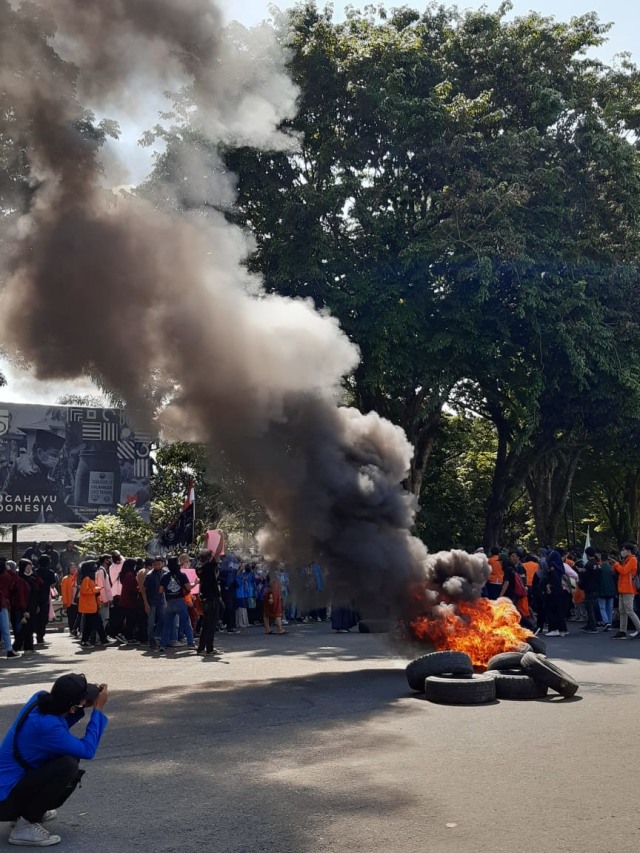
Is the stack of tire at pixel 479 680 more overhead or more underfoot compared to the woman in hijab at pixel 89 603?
more underfoot

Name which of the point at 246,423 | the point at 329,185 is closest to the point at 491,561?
the point at 246,423

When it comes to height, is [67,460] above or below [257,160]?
below

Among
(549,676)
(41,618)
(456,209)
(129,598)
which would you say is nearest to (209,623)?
(129,598)

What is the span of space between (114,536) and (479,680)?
16.7 metres

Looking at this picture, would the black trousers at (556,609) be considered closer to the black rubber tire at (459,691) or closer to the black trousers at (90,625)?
the black rubber tire at (459,691)

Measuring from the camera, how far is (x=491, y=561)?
19.0m

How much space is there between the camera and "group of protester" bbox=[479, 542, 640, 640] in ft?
54.0

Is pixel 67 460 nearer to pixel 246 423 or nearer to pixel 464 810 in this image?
pixel 246 423

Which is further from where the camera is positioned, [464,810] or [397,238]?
[397,238]

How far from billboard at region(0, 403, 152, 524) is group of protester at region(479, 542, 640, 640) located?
1225cm

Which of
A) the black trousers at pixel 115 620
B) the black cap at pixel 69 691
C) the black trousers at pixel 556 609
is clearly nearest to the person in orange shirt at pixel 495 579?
the black trousers at pixel 556 609

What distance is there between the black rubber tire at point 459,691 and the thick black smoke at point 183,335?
1.92m

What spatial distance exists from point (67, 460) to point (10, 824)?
22503 millimetres

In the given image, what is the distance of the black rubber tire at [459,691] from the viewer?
984cm
